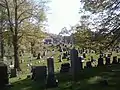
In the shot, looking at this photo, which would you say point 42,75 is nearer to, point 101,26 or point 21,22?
point 101,26

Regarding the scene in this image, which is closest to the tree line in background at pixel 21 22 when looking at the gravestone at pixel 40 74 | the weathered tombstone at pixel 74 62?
the gravestone at pixel 40 74

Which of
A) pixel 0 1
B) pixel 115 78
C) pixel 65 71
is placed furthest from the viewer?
pixel 0 1

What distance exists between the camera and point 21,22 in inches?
1316

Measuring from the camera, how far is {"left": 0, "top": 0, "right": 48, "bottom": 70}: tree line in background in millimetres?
32844

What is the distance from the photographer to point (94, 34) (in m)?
26.0

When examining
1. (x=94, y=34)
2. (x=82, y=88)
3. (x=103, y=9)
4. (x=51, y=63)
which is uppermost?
(x=103, y=9)

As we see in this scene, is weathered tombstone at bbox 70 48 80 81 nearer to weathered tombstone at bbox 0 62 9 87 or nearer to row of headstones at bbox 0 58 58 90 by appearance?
row of headstones at bbox 0 58 58 90

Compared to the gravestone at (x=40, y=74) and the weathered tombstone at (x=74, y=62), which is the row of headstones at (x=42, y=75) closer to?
the gravestone at (x=40, y=74)

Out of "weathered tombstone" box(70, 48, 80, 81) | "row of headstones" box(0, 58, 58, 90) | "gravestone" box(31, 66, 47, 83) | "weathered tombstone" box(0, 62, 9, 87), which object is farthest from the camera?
"gravestone" box(31, 66, 47, 83)

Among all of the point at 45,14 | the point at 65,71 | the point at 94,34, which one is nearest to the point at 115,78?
the point at 65,71

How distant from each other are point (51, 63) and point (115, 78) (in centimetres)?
337

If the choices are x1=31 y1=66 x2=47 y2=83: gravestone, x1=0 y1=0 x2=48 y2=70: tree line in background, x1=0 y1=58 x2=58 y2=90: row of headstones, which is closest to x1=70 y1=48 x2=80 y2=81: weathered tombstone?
x1=0 y1=58 x2=58 y2=90: row of headstones

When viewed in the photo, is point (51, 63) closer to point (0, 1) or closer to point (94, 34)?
point (94, 34)

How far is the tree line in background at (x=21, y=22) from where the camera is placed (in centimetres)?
3284
